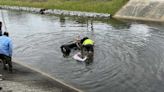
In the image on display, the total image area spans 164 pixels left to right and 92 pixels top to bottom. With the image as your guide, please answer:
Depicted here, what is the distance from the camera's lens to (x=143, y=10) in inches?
1750

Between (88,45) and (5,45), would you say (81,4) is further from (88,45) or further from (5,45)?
(5,45)

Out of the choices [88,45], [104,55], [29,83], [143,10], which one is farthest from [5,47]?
[143,10]

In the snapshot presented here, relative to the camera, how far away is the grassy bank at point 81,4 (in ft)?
165

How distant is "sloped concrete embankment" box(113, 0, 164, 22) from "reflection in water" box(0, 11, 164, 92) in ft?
13.4

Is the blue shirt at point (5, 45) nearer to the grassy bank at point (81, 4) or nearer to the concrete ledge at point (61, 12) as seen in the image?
the concrete ledge at point (61, 12)

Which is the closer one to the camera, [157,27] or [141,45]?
[141,45]

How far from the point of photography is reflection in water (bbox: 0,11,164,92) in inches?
729

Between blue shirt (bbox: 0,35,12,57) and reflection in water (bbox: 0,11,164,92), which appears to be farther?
reflection in water (bbox: 0,11,164,92)

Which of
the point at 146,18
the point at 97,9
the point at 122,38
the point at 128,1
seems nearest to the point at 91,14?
the point at 97,9

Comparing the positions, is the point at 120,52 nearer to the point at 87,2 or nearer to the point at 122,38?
the point at 122,38

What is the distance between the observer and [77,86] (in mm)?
17969

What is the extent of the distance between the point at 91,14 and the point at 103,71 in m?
29.9

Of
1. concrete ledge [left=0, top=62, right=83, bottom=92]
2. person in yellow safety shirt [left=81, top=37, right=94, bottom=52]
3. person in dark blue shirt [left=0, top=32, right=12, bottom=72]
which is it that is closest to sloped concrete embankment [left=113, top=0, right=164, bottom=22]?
person in yellow safety shirt [left=81, top=37, right=94, bottom=52]

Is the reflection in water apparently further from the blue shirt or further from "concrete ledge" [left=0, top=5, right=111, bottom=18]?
"concrete ledge" [left=0, top=5, right=111, bottom=18]
